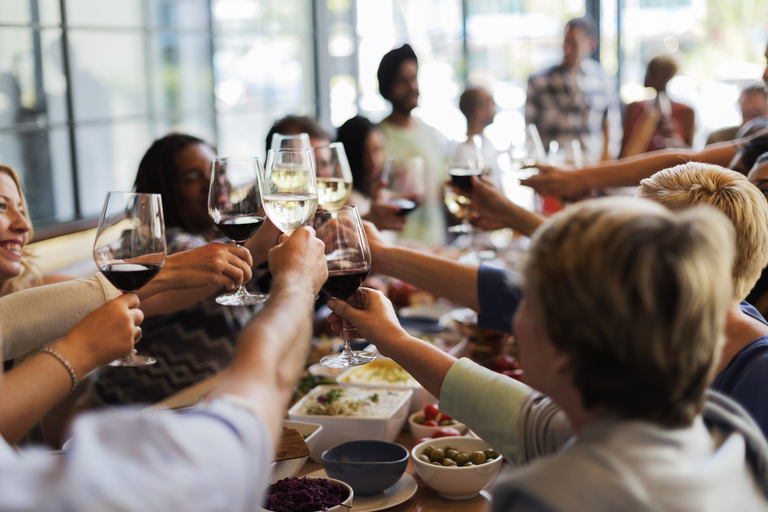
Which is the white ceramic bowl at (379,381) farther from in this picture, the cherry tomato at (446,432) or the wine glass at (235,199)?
the wine glass at (235,199)

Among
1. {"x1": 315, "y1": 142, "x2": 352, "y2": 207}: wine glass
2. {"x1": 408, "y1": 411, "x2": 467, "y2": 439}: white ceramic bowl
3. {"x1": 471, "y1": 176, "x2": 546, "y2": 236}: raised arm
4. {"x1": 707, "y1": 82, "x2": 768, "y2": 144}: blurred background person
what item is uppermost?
{"x1": 707, "y1": 82, "x2": 768, "y2": 144}: blurred background person

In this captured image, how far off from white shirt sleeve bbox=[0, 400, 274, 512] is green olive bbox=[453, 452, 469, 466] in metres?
0.68

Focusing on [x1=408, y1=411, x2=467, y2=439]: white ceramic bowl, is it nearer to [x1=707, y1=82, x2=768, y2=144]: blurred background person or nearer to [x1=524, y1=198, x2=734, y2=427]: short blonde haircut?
[x1=524, y1=198, x2=734, y2=427]: short blonde haircut

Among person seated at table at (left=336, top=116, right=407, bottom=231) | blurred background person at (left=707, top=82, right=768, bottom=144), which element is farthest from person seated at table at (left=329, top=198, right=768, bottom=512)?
blurred background person at (left=707, top=82, right=768, bottom=144)

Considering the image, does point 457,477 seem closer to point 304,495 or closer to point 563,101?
point 304,495

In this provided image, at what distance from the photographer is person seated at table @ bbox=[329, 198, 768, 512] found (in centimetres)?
67

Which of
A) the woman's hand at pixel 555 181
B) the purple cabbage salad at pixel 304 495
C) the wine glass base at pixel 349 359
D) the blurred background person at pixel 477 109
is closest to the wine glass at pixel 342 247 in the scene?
the wine glass base at pixel 349 359

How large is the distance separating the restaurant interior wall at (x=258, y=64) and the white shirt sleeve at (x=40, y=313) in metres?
1.53

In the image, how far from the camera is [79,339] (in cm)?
95

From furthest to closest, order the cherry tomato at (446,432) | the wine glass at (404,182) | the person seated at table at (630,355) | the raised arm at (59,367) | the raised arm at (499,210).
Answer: the wine glass at (404,182) < the raised arm at (499,210) < the cherry tomato at (446,432) < the raised arm at (59,367) < the person seated at table at (630,355)

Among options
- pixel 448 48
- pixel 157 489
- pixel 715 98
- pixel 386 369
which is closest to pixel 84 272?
pixel 386 369

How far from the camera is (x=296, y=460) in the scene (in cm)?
127

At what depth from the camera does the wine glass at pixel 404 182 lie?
220cm

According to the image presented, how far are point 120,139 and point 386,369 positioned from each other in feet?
8.33
